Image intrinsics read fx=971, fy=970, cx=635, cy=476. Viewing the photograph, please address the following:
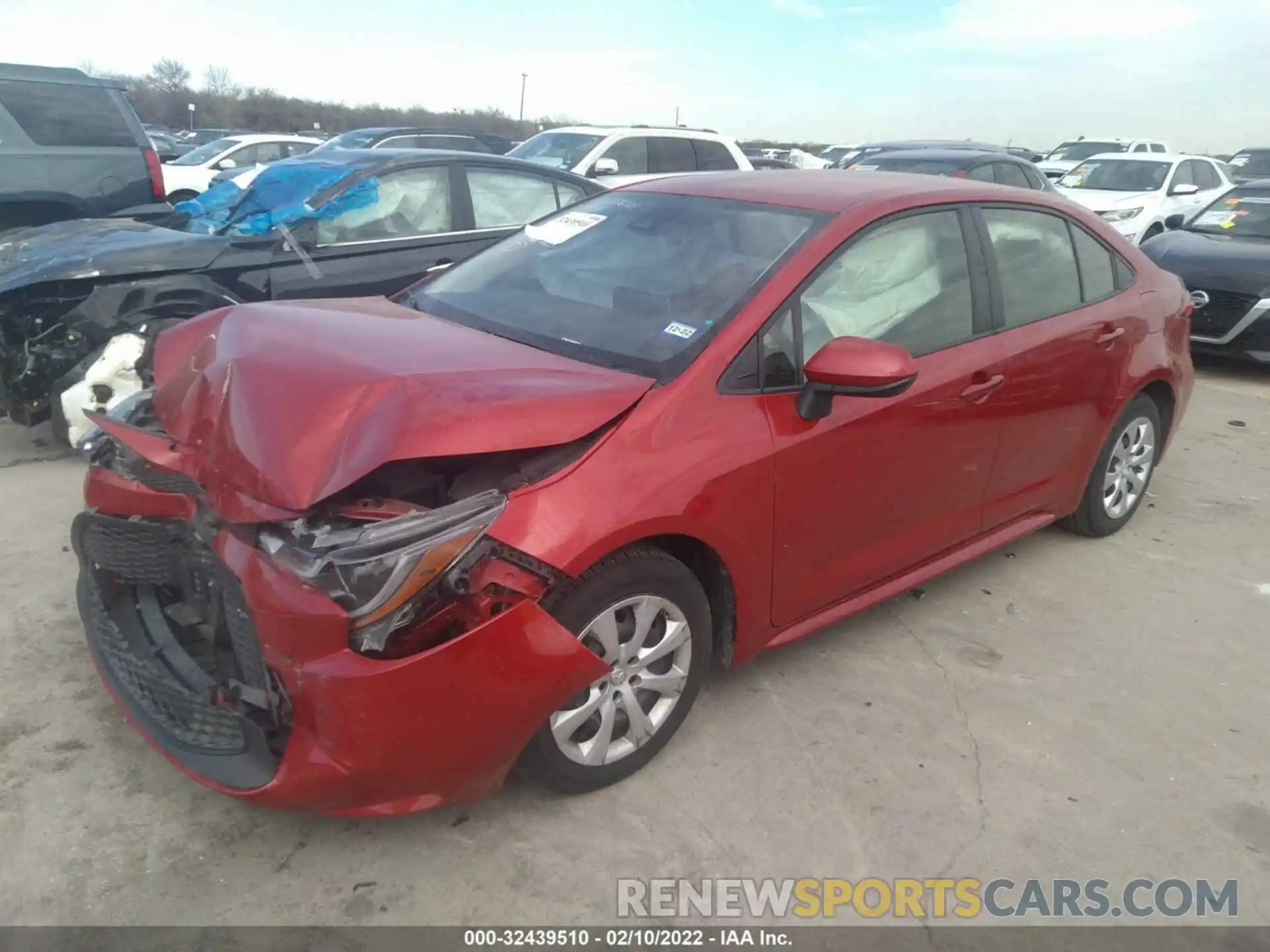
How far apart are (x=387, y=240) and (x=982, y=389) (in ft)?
12.9

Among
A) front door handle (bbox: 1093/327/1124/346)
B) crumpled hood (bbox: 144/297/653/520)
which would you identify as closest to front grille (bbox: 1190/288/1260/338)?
front door handle (bbox: 1093/327/1124/346)

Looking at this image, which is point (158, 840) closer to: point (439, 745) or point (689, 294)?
point (439, 745)

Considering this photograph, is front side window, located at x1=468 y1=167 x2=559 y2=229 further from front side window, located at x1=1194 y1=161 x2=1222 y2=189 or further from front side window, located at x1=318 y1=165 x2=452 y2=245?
front side window, located at x1=1194 y1=161 x2=1222 y2=189

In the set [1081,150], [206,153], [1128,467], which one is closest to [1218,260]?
[1128,467]

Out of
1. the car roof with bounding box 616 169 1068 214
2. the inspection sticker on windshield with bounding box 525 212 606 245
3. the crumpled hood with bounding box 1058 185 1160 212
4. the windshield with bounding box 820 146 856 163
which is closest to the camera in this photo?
the car roof with bounding box 616 169 1068 214

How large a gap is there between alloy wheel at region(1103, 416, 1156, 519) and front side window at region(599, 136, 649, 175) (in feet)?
24.3

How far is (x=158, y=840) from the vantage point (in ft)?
8.18

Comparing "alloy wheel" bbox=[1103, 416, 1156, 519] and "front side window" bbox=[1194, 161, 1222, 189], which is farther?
"front side window" bbox=[1194, 161, 1222, 189]

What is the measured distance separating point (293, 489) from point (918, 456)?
6.69ft

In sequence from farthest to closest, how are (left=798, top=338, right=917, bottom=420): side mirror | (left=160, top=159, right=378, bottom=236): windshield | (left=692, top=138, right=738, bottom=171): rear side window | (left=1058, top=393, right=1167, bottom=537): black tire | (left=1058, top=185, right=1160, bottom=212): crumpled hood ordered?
(left=1058, top=185, right=1160, bottom=212): crumpled hood → (left=692, top=138, right=738, bottom=171): rear side window → (left=160, top=159, right=378, bottom=236): windshield → (left=1058, top=393, right=1167, bottom=537): black tire → (left=798, top=338, right=917, bottom=420): side mirror

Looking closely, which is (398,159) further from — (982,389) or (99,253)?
(982,389)

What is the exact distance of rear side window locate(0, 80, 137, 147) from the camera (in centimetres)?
759

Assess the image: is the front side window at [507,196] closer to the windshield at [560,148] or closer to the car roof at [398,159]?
the car roof at [398,159]

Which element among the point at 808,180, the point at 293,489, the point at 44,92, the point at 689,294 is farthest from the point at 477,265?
the point at 44,92
